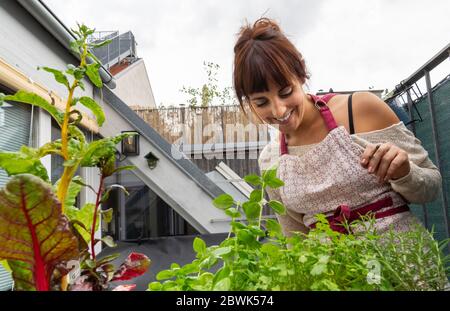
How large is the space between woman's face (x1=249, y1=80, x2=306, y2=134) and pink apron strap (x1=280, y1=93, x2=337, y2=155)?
7cm

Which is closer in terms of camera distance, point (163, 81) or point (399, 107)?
point (163, 81)

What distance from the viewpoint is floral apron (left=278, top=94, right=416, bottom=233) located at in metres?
0.78

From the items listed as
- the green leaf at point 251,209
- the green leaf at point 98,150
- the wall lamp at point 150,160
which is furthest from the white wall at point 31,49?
the green leaf at point 251,209

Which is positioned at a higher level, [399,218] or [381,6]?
[381,6]

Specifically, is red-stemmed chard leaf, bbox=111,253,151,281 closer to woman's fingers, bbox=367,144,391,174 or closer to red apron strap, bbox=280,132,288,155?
woman's fingers, bbox=367,144,391,174

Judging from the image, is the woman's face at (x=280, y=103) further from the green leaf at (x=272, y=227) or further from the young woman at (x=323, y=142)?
the green leaf at (x=272, y=227)

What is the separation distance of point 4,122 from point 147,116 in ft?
4.98

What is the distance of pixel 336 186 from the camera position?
80 cm

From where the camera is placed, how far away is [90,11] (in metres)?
0.65

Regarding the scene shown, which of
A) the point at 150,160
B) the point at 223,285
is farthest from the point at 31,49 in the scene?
the point at 223,285

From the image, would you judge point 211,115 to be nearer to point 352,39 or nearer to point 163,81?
point 163,81

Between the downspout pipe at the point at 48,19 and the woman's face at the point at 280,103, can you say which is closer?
the woman's face at the point at 280,103

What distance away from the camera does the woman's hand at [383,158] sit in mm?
583
